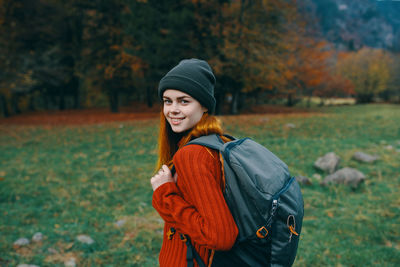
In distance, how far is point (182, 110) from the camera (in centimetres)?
163

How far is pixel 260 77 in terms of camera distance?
18.0m

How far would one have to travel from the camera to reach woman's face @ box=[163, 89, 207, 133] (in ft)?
5.34

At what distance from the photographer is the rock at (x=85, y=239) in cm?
401

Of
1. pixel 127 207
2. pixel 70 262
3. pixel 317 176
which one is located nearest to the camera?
pixel 70 262

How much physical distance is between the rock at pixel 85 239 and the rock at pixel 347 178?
4465 mm

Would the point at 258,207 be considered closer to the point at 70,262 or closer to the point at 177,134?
the point at 177,134

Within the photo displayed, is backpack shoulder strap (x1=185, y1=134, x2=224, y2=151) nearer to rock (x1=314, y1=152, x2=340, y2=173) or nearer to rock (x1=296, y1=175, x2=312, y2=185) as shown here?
rock (x1=296, y1=175, x2=312, y2=185)

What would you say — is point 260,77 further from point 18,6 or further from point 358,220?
point 18,6

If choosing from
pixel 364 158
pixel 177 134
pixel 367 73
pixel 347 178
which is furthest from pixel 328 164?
pixel 367 73

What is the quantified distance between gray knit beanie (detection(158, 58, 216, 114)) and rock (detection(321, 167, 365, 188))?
502 cm

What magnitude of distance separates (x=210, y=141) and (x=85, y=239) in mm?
3424

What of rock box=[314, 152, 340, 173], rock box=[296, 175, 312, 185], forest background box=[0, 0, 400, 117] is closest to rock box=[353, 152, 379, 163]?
rock box=[314, 152, 340, 173]

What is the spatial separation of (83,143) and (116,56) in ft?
36.3

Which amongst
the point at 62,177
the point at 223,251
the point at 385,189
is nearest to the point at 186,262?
the point at 223,251
